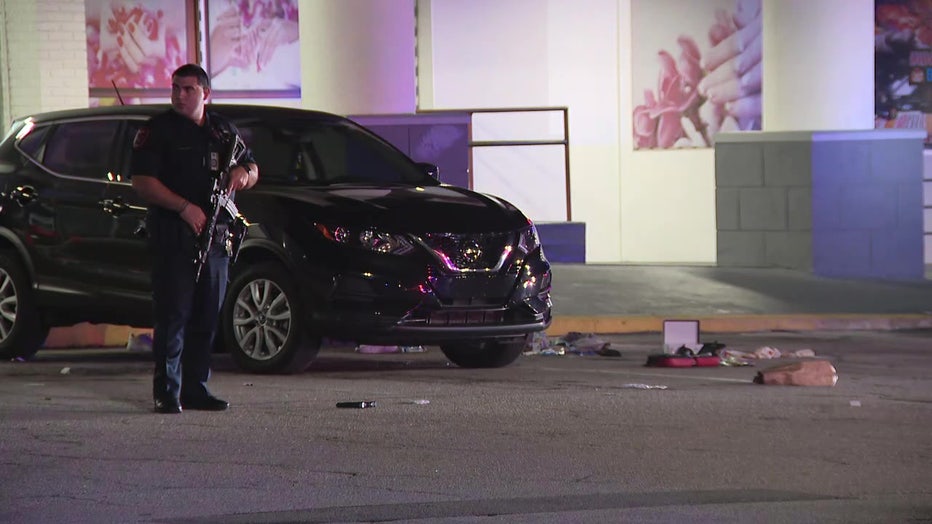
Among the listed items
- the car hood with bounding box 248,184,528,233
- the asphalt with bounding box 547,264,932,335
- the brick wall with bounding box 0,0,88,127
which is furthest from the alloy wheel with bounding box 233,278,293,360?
the brick wall with bounding box 0,0,88,127

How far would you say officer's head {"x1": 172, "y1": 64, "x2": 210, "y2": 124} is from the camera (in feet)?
29.0

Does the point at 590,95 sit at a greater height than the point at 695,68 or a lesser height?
lesser

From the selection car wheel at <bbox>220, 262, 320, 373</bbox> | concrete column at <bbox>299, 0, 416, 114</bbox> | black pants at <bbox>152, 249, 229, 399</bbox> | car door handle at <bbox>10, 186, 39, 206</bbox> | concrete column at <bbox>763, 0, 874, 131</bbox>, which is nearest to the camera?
black pants at <bbox>152, 249, 229, 399</bbox>

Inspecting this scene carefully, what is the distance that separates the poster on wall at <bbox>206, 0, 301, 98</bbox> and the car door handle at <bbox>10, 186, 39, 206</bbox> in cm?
804

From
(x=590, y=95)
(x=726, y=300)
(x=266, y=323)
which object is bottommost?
(x=726, y=300)

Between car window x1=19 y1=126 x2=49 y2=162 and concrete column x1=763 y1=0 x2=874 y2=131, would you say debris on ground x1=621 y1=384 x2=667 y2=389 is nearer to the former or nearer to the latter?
car window x1=19 y1=126 x2=49 y2=162

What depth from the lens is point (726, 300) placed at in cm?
1534

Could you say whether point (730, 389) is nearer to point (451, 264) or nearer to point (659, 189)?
point (451, 264)

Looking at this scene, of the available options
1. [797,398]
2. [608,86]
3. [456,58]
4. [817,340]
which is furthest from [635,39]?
[797,398]

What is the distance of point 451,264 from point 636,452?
2935 mm

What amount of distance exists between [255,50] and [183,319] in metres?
11.1

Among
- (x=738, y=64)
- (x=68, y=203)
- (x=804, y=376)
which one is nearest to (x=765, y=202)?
(x=738, y=64)

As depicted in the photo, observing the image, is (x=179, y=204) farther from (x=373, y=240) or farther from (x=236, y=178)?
(x=373, y=240)

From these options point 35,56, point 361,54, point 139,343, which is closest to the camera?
point 139,343
